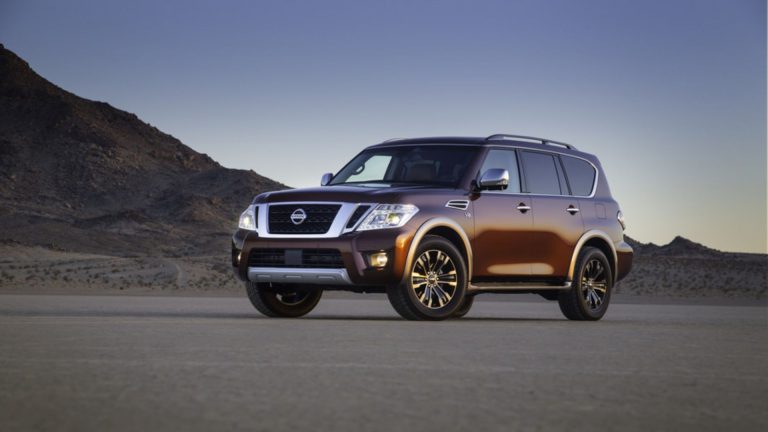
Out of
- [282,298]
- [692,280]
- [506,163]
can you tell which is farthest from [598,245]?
Answer: [692,280]

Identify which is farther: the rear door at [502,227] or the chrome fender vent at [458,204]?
the rear door at [502,227]

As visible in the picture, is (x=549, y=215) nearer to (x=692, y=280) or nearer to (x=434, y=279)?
(x=434, y=279)

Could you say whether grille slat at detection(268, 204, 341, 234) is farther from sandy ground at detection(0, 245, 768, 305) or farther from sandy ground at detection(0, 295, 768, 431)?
sandy ground at detection(0, 245, 768, 305)

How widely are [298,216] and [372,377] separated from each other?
20.2 feet

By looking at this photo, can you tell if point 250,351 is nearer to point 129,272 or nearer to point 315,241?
point 315,241

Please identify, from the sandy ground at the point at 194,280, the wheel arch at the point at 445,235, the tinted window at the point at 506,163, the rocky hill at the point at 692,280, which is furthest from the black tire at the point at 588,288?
the rocky hill at the point at 692,280

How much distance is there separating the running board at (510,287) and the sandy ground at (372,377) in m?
0.91

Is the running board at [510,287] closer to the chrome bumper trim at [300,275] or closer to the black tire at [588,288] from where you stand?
the black tire at [588,288]

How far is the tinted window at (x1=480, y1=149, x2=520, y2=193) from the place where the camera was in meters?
15.3

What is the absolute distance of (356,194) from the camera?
14.0 metres

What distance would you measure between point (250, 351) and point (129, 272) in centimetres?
3430

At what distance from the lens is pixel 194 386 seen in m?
7.63

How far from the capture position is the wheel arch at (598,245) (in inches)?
628

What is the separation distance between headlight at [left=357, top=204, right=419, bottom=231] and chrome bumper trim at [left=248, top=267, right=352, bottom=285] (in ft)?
1.89
